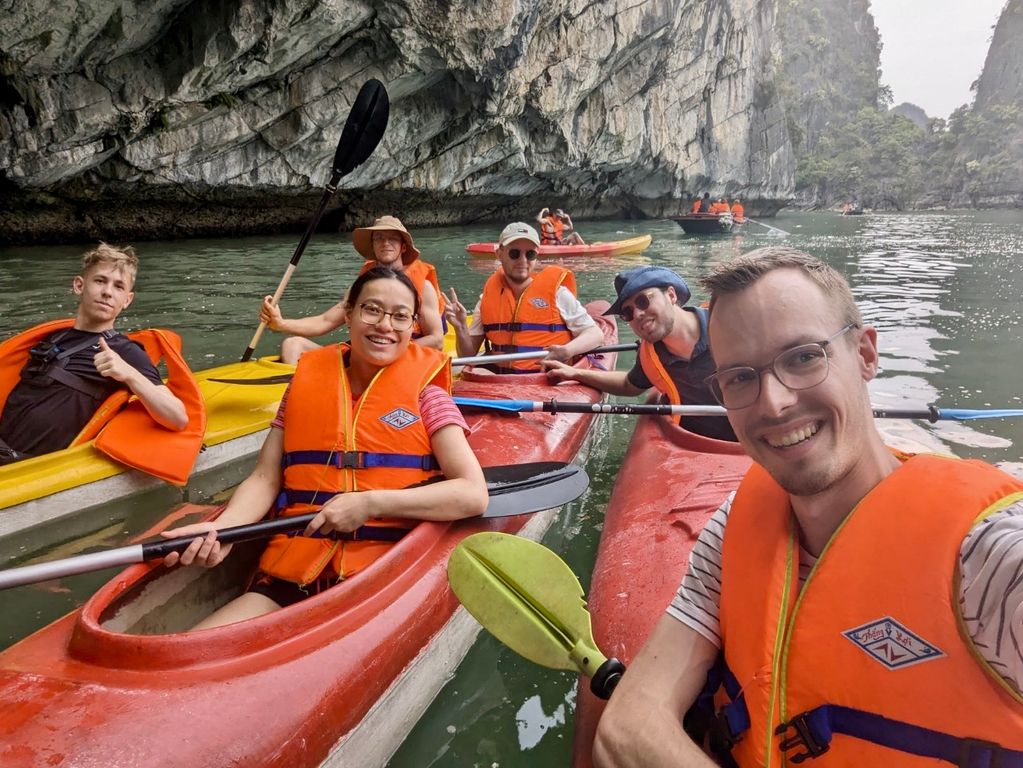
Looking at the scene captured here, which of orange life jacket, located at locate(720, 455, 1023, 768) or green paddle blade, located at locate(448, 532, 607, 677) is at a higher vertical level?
orange life jacket, located at locate(720, 455, 1023, 768)

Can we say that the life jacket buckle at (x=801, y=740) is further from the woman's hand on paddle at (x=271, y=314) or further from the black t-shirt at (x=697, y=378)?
the woman's hand on paddle at (x=271, y=314)

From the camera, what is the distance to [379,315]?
7.66 ft

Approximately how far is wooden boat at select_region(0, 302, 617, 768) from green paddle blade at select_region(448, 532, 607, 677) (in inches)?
18.1

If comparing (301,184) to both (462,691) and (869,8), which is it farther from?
(869,8)

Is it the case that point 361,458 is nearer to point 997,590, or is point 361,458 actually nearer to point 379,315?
point 379,315

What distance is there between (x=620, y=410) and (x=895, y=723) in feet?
9.17

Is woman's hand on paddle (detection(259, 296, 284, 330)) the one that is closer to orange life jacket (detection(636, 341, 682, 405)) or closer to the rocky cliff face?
orange life jacket (detection(636, 341, 682, 405))

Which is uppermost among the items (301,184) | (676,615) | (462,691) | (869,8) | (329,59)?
(869,8)

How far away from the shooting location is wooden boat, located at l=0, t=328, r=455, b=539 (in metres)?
3.07

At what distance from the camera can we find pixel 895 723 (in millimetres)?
950

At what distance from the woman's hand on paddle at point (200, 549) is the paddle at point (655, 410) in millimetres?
1902

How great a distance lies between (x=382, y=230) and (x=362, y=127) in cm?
143

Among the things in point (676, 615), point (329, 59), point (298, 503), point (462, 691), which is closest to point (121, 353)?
point (298, 503)

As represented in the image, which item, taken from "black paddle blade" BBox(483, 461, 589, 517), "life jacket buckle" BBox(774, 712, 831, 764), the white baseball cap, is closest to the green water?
"black paddle blade" BBox(483, 461, 589, 517)
